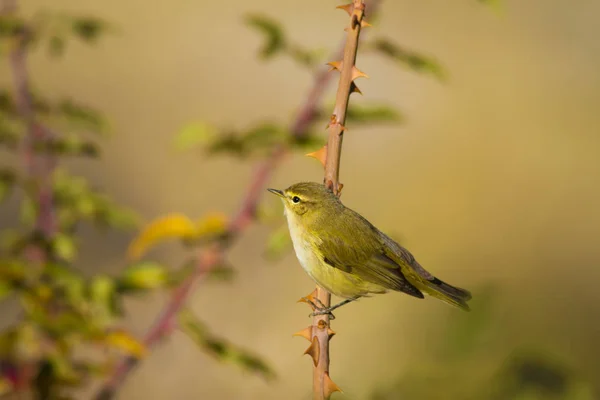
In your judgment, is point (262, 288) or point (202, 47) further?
point (202, 47)

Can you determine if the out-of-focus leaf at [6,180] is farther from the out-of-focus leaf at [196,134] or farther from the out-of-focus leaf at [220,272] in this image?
the out-of-focus leaf at [220,272]

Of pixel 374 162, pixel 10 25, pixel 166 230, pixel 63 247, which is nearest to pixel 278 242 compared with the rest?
pixel 166 230

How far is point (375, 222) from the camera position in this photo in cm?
730

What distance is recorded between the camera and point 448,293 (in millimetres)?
2637

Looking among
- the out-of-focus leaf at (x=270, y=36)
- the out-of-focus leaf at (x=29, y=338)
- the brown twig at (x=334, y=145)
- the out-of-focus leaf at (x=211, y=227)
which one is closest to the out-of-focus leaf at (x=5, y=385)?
the out-of-focus leaf at (x=29, y=338)

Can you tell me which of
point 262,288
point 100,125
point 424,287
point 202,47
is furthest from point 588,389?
point 202,47

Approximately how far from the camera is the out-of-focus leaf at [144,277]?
9.98ft

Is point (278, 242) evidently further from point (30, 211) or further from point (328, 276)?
point (30, 211)

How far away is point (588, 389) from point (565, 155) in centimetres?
676

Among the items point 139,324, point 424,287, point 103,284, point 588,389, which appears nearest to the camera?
point 588,389

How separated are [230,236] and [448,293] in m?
1.10

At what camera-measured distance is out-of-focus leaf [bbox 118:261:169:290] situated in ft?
9.98

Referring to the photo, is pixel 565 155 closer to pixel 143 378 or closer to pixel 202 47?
pixel 202 47

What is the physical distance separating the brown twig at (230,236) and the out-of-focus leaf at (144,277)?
28 centimetres
